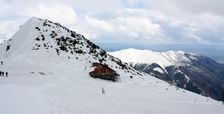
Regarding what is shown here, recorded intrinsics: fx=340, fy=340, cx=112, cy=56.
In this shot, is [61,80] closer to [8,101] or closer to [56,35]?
[8,101]

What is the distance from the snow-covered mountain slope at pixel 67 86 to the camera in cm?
3641

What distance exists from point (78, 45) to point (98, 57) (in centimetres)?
851

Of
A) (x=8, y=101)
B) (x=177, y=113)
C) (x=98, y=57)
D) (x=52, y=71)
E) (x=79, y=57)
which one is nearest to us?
(x=8, y=101)

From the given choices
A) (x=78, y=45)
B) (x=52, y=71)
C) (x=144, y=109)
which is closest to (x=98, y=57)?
(x=78, y=45)

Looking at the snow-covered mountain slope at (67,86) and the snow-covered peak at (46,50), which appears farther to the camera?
the snow-covered peak at (46,50)

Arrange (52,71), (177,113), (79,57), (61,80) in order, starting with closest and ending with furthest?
(177,113) → (61,80) → (52,71) → (79,57)

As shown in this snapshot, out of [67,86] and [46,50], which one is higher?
[46,50]

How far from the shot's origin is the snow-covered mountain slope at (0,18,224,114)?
36406 millimetres

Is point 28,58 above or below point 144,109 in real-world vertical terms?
above

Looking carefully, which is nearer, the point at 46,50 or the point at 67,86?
the point at 67,86

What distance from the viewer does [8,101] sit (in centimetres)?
3391

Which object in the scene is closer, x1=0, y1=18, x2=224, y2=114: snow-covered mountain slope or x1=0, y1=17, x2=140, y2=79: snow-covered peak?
x1=0, y1=18, x2=224, y2=114: snow-covered mountain slope

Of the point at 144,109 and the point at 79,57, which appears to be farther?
the point at 79,57

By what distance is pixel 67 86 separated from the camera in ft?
185
